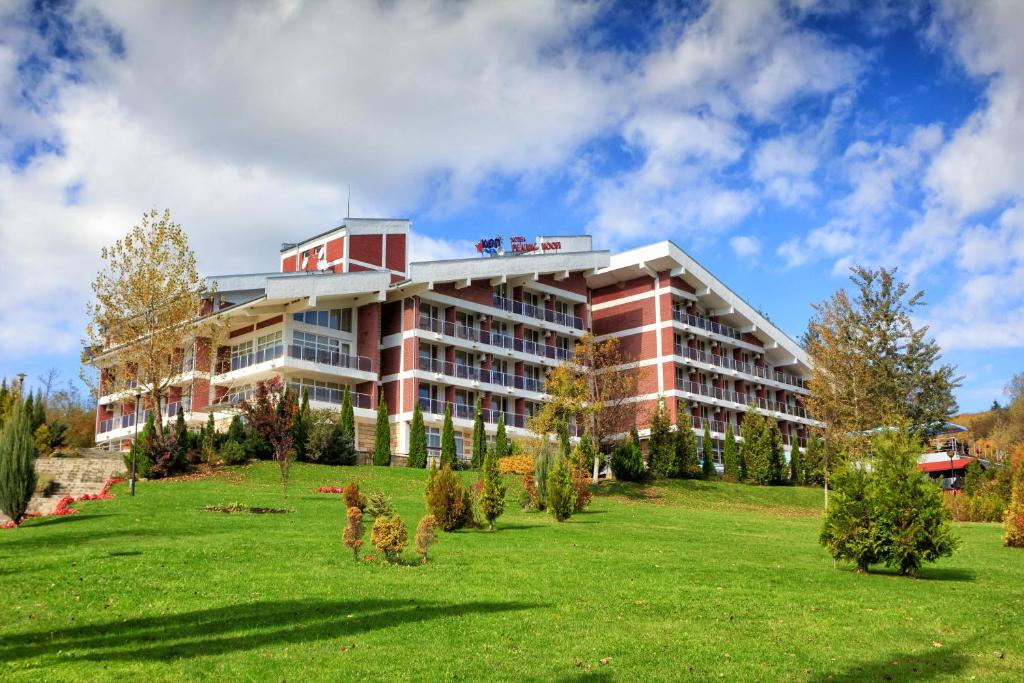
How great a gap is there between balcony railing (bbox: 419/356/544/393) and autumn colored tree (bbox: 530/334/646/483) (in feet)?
21.3

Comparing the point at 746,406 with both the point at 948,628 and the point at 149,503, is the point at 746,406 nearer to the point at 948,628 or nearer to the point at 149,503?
the point at 149,503

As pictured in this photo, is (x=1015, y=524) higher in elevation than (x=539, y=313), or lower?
lower

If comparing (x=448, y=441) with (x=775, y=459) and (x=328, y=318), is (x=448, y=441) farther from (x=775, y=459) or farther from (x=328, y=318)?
(x=775, y=459)

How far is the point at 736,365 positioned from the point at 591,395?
2071 cm

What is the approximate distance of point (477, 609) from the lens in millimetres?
11984

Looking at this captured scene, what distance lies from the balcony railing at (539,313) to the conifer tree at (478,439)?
24.3ft

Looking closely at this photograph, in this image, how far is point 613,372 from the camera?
1663 inches

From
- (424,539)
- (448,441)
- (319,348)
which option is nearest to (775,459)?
(448,441)

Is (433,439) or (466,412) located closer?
(433,439)

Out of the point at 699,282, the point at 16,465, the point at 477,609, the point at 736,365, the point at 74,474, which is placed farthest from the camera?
the point at 736,365

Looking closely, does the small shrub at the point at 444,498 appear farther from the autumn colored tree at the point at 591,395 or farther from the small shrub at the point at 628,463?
the small shrub at the point at 628,463

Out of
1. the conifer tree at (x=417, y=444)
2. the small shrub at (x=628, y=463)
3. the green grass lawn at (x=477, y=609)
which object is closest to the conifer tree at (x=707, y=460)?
the small shrub at (x=628, y=463)

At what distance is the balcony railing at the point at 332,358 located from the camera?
42.6m

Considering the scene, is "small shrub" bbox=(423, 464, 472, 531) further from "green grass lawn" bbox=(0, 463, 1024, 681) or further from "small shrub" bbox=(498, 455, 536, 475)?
"small shrub" bbox=(498, 455, 536, 475)
